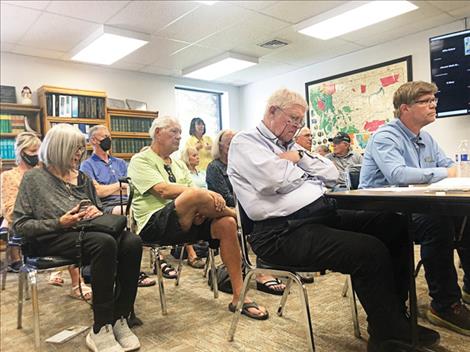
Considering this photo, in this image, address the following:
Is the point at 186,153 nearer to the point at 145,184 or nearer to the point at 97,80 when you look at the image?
the point at 145,184

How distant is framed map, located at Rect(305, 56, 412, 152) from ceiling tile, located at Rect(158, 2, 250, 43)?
2.05 meters

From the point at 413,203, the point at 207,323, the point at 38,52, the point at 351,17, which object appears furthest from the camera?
the point at 38,52

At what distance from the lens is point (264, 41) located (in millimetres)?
4715

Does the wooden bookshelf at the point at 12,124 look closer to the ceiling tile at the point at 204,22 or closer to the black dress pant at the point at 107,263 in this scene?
the ceiling tile at the point at 204,22

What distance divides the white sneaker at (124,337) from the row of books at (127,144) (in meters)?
3.69

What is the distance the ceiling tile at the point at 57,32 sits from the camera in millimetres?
3794

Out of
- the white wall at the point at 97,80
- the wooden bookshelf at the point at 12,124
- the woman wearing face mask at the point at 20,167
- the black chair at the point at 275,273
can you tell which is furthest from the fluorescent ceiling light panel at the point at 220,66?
the black chair at the point at 275,273

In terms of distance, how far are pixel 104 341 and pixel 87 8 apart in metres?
3.02

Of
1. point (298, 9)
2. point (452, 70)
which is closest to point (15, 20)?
point (298, 9)

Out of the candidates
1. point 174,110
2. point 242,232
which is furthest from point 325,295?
point 174,110

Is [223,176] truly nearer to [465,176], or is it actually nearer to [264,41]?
[465,176]

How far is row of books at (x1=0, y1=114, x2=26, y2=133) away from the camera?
4.44m

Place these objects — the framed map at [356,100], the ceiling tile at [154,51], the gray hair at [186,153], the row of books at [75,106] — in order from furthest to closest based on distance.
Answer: the framed map at [356,100] < the row of books at [75,106] < the ceiling tile at [154,51] < the gray hair at [186,153]

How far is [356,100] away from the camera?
526 cm
